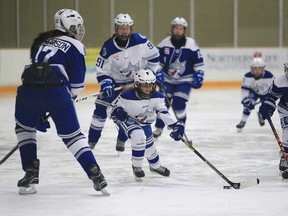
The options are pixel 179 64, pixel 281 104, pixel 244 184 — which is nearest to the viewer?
pixel 244 184

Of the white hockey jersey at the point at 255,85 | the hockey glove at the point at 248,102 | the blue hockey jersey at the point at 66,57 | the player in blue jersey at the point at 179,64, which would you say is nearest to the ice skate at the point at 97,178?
the blue hockey jersey at the point at 66,57

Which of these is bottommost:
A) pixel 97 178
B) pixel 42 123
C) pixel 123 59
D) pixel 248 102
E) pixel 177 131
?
pixel 248 102

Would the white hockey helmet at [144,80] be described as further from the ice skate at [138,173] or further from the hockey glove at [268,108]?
the hockey glove at [268,108]

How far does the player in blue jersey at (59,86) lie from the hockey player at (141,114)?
0.68m

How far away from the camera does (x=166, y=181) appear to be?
5.20m

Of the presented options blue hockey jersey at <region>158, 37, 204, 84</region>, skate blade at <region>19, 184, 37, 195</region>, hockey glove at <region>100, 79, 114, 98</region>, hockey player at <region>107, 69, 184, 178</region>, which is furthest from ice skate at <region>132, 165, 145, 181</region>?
blue hockey jersey at <region>158, 37, 204, 84</region>

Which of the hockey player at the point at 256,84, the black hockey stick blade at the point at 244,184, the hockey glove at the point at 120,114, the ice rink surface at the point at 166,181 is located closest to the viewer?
the ice rink surface at the point at 166,181

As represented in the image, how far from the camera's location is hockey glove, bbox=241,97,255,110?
848 cm

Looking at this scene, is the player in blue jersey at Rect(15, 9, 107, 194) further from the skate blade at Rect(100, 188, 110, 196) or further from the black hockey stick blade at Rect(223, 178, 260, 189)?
the black hockey stick blade at Rect(223, 178, 260, 189)

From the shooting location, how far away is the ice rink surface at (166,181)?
4.23 metres

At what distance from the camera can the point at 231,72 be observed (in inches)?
579

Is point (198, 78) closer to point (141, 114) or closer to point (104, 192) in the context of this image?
point (141, 114)

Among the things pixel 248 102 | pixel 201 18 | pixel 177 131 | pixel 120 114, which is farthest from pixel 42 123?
pixel 201 18

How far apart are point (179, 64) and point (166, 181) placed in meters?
2.52
